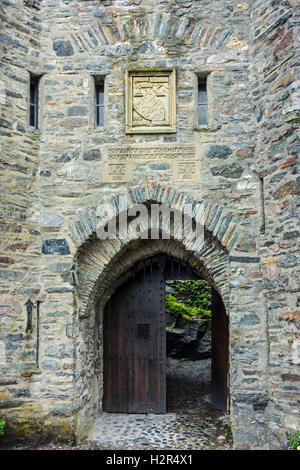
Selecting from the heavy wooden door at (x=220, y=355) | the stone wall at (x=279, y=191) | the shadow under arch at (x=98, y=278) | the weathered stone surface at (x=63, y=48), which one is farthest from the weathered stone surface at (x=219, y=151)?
the heavy wooden door at (x=220, y=355)

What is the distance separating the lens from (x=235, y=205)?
194 inches

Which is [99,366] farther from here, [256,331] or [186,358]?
[186,358]

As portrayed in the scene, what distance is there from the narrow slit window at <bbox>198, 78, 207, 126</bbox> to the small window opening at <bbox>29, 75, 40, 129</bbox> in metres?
2.01

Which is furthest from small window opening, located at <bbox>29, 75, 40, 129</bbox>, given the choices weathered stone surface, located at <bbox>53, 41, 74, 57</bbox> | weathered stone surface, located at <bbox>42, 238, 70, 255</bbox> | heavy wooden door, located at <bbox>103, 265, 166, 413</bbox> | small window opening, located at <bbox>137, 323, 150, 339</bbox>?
small window opening, located at <bbox>137, 323, 150, 339</bbox>

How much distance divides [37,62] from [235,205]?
9.79 feet

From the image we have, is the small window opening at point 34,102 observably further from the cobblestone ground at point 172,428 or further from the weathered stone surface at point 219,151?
the cobblestone ground at point 172,428

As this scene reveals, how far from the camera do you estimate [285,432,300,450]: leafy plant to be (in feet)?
13.0

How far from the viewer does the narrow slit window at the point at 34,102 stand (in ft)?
17.3

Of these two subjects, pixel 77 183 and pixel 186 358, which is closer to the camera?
pixel 77 183

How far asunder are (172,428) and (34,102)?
4503 millimetres

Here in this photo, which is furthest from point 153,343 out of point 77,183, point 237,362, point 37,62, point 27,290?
point 37,62


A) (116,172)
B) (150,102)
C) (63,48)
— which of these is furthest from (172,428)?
(63,48)

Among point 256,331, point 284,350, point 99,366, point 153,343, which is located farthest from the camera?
point 153,343

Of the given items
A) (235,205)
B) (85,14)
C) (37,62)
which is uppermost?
(85,14)
